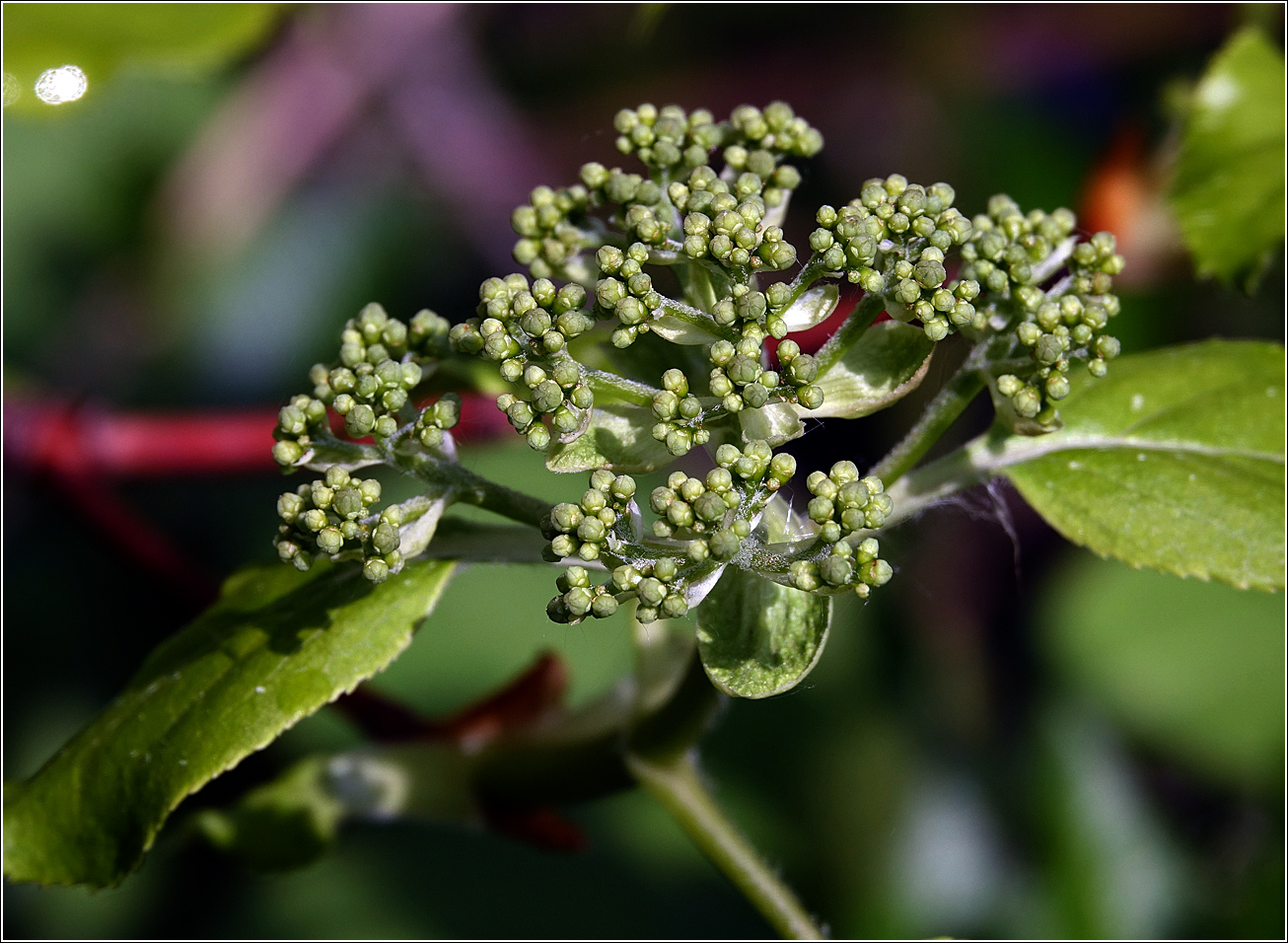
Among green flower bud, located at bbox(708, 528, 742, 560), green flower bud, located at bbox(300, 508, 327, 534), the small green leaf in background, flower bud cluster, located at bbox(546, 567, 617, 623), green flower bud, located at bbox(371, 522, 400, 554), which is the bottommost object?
the small green leaf in background

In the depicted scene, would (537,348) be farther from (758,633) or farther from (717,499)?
(758,633)

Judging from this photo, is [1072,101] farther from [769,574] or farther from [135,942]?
[135,942]

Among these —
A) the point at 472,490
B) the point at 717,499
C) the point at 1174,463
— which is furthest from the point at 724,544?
the point at 1174,463

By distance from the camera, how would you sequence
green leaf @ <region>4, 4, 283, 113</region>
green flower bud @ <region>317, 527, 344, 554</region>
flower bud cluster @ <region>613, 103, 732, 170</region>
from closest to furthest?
green flower bud @ <region>317, 527, 344, 554</region>, flower bud cluster @ <region>613, 103, 732, 170</region>, green leaf @ <region>4, 4, 283, 113</region>

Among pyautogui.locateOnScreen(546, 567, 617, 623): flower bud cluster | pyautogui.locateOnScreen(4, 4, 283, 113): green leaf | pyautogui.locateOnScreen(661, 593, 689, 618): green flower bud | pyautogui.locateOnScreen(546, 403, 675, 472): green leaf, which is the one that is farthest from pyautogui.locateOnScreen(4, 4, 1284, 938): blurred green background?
pyautogui.locateOnScreen(661, 593, 689, 618): green flower bud

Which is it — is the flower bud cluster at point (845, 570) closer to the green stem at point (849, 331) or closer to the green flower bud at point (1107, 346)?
the green stem at point (849, 331)

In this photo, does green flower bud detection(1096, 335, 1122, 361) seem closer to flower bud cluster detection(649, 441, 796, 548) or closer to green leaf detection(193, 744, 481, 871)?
flower bud cluster detection(649, 441, 796, 548)

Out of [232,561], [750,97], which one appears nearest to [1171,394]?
[750,97]
